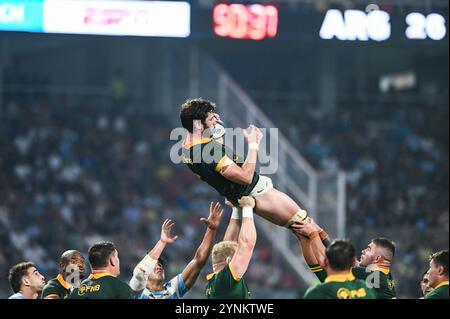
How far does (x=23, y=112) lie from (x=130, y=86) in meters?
4.22

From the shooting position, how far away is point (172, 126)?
26859 mm

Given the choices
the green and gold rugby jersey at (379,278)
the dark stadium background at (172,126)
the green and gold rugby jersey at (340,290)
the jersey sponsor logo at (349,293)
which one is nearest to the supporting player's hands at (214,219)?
the green and gold rugby jersey at (379,278)

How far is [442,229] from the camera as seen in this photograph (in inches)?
939

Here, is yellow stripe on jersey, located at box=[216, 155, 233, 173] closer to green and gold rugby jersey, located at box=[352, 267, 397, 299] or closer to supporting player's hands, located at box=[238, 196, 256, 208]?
supporting player's hands, located at box=[238, 196, 256, 208]

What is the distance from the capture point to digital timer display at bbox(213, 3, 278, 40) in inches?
782

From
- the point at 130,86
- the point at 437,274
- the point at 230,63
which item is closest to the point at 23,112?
the point at 130,86

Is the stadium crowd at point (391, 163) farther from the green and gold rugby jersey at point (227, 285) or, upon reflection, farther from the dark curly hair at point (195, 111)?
the green and gold rugby jersey at point (227, 285)

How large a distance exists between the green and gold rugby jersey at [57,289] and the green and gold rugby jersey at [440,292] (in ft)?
11.2

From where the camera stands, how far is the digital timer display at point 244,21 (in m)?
19.9

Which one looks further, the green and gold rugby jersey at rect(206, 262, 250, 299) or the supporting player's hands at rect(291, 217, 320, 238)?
the supporting player's hands at rect(291, 217, 320, 238)

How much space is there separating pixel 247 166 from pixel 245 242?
1.04m

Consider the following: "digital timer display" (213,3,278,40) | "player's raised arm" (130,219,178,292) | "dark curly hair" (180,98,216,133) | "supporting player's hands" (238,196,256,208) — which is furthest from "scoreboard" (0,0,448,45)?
"player's raised arm" (130,219,178,292)

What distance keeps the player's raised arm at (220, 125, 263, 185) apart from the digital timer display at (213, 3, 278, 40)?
9982 millimetres

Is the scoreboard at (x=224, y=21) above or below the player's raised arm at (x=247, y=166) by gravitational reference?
above
